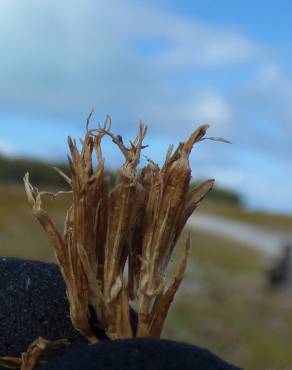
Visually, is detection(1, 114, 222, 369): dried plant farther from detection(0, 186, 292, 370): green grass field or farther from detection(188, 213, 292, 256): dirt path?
detection(188, 213, 292, 256): dirt path

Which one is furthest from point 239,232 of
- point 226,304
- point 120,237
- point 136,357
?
point 136,357

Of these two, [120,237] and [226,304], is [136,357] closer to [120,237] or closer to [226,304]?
[120,237]

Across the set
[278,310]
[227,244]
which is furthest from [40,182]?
[278,310]

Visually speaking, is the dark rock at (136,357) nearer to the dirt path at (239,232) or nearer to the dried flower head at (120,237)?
the dried flower head at (120,237)

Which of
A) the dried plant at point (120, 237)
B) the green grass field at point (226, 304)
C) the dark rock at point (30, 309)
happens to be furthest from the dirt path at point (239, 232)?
the dried plant at point (120, 237)

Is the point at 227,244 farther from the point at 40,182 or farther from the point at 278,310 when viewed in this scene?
the point at 40,182
